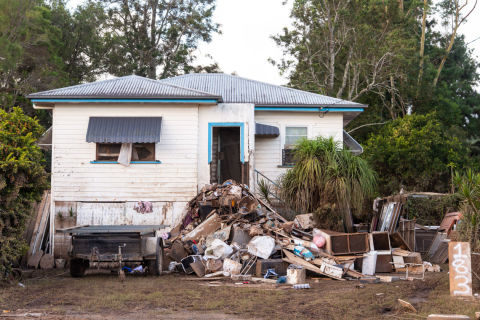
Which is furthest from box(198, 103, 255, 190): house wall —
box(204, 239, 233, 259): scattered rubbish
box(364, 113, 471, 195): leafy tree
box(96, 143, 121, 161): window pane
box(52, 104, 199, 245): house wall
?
box(364, 113, 471, 195): leafy tree

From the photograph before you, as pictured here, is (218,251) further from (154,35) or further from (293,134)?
(154,35)

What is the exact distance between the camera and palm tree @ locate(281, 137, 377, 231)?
49.4 feet

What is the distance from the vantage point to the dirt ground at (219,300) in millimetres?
7980

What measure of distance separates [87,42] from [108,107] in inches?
774

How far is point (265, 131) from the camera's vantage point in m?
18.0

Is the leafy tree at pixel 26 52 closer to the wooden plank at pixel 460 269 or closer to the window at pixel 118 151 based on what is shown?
the window at pixel 118 151

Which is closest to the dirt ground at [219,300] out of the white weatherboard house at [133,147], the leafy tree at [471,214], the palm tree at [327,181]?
the leafy tree at [471,214]

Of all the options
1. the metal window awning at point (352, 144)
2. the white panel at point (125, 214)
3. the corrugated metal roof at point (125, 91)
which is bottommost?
the white panel at point (125, 214)

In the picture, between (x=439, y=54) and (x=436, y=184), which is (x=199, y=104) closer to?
(x=436, y=184)

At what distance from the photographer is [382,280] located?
462 inches

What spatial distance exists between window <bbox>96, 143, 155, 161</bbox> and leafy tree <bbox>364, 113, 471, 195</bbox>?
12.2 metres

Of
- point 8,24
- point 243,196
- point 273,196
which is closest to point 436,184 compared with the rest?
point 273,196

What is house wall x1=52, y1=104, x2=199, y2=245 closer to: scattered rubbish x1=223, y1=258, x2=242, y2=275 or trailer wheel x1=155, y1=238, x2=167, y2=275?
trailer wheel x1=155, y1=238, x2=167, y2=275

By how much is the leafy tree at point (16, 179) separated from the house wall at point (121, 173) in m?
4.84
